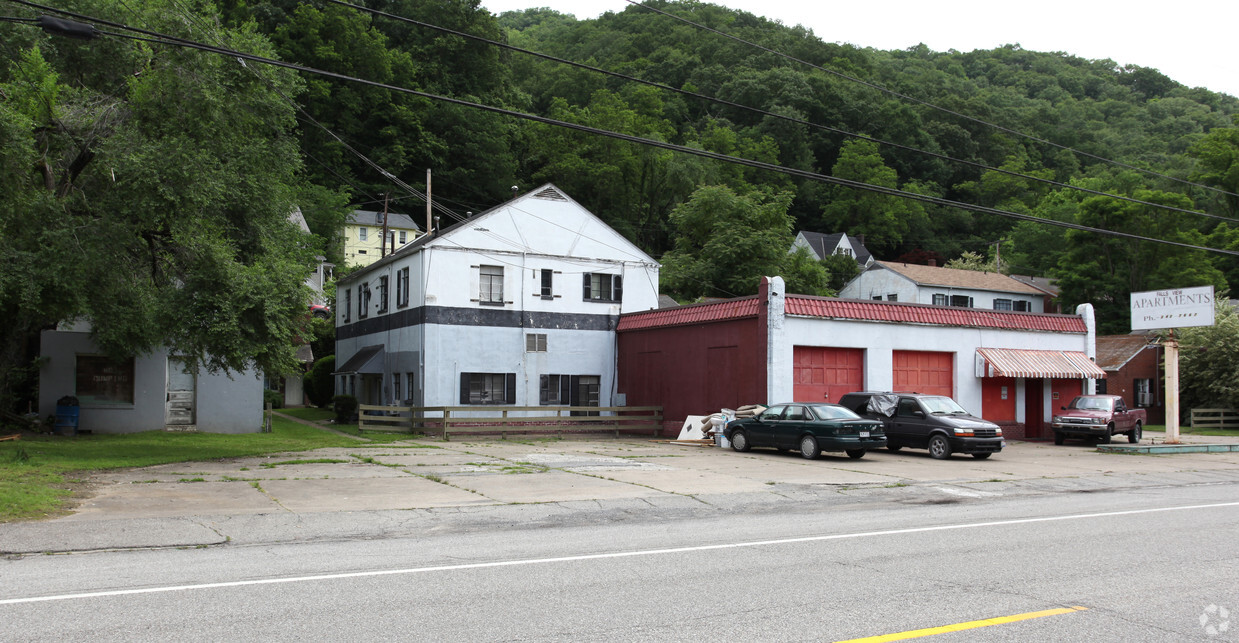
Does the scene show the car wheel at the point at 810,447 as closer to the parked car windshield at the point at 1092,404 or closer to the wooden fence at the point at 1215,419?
the parked car windshield at the point at 1092,404

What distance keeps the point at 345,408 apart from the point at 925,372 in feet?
73.8

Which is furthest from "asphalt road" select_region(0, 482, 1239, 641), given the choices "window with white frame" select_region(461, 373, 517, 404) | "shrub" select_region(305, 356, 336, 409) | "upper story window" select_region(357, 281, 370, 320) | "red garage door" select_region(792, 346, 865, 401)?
"shrub" select_region(305, 356, 336, 409)

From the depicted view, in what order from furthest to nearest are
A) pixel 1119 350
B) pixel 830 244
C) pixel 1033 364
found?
pixel 830 244
pixel 1119 350
pixel 1033 364

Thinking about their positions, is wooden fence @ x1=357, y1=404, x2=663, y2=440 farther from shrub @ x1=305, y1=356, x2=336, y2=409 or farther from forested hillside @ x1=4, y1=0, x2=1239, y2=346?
forested hillside @ x1=4, y1=0, x2=1239, y2=346

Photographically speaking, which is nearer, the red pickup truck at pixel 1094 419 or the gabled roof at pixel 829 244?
the red pickup truck at pixel 1094 419

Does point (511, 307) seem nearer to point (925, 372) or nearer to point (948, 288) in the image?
point (925, 372)

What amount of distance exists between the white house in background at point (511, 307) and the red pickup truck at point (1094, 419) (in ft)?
52.1

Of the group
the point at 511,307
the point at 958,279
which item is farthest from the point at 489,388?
the point at 958,279

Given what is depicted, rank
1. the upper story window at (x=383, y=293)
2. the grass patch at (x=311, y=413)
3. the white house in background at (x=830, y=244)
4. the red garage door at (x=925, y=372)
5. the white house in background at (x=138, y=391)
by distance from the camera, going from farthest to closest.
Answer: the white house in background at (x=830, y=244) < the grass patch at (x=311, y=413) < the upper story window at (x=383, y=293) < the red garage door at (x=925, y=372) < the white house in background at (x=138, y=391)

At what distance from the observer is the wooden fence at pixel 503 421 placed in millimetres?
29406

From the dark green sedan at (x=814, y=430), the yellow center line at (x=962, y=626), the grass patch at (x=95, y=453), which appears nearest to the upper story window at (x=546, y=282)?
the grass patch at (x=95, y=453)

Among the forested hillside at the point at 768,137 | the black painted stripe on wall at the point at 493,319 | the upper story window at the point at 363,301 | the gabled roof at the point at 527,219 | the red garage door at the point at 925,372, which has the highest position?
the forested hillside at the point at 768,137

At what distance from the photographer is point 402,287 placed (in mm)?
34562

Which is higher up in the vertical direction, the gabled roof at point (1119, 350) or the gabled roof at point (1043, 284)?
the gabled roof at point (1043, 284)
